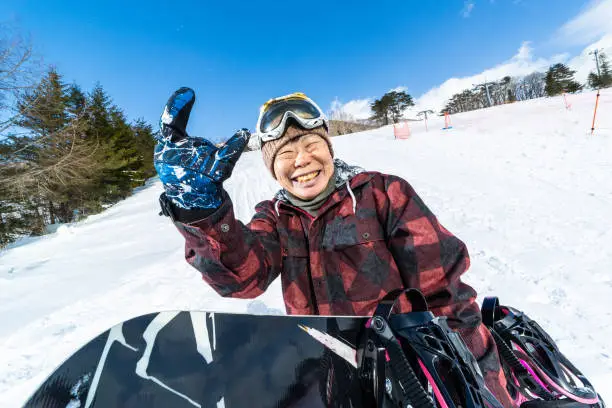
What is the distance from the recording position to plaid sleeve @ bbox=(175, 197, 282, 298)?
1264 mm

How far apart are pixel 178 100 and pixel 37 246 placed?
10446 mm

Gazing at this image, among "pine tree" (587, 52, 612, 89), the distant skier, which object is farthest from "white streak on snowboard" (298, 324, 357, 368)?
"pine tree" (587, 52, 612, 89)

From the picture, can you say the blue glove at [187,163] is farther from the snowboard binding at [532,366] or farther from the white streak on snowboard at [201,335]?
the snowboard binding at [532,366]

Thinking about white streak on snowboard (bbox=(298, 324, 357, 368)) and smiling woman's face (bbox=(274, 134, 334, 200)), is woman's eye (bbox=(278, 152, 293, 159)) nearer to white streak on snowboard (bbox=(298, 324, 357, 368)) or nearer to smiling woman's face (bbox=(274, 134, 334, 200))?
smiling woman's face (bbox=(274, 134, 334, 200))

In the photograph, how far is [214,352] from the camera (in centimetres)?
110

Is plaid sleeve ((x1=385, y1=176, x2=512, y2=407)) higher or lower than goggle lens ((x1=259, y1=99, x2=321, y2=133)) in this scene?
lower

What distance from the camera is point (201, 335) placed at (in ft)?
3.75

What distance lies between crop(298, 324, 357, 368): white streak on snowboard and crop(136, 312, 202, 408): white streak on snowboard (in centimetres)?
46

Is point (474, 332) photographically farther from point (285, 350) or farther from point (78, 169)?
point (78, 169)

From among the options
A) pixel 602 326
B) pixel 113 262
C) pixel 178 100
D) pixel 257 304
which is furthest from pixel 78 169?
pixel 602 326

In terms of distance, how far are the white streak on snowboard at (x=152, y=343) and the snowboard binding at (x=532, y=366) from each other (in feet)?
5.15

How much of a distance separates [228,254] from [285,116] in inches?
36.5

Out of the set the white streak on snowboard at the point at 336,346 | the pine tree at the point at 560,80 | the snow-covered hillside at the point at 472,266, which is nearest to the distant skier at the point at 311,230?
the white streak on snowboard at the point at 336,346

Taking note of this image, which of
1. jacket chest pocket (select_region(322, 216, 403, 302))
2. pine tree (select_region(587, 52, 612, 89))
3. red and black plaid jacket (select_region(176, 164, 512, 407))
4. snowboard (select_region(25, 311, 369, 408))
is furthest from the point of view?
pine tree (select_region(587, 52, 612, 89))
